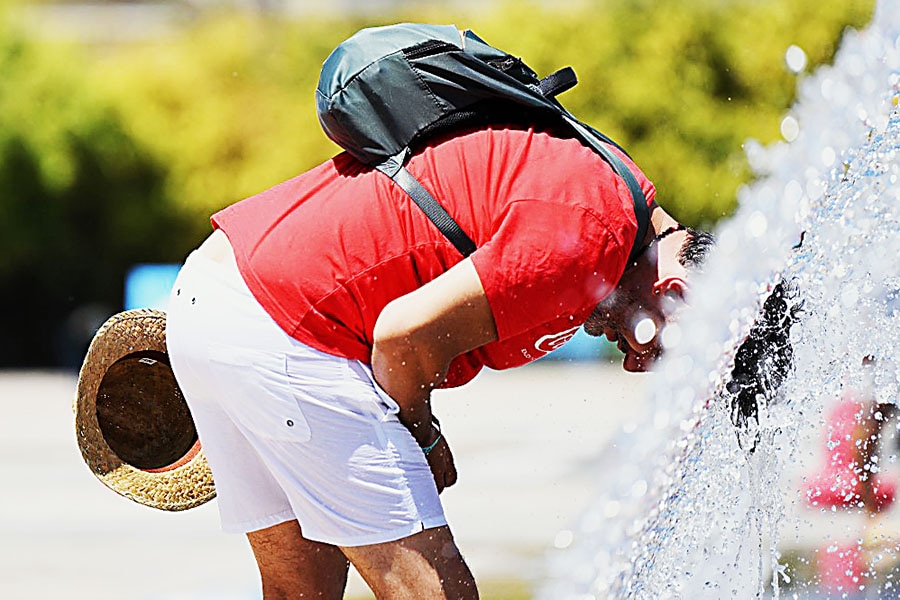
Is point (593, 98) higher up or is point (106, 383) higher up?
point (593, 98)

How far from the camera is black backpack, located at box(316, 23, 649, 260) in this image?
228 centimetres

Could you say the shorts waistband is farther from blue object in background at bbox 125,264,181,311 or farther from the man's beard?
blue object in background at bbox 125,264,181,311

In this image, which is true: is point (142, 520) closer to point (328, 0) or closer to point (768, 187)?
point (768, 187)

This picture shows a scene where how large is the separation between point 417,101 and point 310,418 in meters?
0.55

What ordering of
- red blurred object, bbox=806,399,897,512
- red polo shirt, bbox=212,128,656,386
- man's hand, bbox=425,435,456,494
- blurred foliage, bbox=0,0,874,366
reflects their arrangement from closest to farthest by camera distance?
red polo shirt, bbox=212,128,656,386 < man's hand, bbox=425,435,456,494 < red blurred object, bbox=806,399,897,512 < blurred foliage, bbox=0,0,874,366

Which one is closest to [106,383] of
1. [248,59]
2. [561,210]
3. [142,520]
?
[561,210]

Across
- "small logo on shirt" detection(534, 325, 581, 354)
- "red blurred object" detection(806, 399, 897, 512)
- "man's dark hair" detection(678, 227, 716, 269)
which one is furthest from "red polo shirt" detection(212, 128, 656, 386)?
"red blurred object" detection(806, 399, 897, 512)

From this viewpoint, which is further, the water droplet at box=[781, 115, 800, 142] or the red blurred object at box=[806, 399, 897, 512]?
the red blurred object at box=[806, 399, 897, 512]

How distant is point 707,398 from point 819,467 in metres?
2.99

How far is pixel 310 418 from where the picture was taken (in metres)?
2.28

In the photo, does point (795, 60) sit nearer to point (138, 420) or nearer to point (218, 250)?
point (218, 250)

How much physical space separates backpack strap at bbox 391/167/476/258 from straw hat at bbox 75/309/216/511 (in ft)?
2.93

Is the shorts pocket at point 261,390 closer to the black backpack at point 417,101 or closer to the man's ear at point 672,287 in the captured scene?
the black backpack at point 417,101

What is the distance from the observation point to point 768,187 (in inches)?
82.7
